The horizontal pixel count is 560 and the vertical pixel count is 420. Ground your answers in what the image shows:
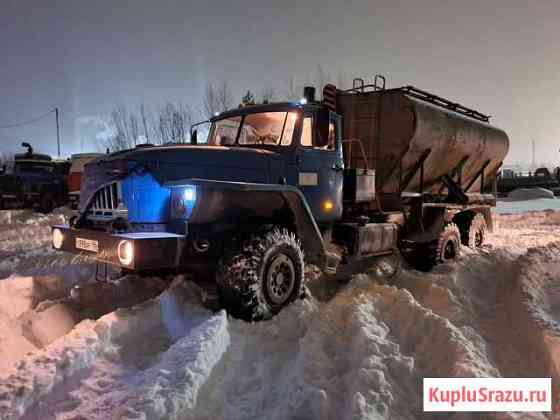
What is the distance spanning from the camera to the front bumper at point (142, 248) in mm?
4172

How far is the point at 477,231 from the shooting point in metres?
10.4

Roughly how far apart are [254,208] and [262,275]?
2.88ft

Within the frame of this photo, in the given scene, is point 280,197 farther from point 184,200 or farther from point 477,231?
point 477,231

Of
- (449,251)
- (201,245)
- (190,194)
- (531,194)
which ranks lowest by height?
(449,251)

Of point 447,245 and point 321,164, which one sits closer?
point 321,164

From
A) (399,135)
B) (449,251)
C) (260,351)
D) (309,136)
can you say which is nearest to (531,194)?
(449,251)

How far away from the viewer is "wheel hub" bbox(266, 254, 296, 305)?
503cm

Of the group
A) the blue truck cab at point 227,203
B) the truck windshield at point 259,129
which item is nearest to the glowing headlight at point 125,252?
the blue truck cab at point 227,203

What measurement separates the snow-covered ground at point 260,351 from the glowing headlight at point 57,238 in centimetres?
67

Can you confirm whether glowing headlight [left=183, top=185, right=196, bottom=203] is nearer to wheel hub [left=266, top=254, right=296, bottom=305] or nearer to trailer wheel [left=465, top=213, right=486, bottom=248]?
wheel hub [left=266, top=254, right=296, bottom=305]

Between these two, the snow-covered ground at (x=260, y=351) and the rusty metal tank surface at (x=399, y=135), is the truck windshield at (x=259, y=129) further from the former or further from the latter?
the snow-covered ground at (x=260, y=351)

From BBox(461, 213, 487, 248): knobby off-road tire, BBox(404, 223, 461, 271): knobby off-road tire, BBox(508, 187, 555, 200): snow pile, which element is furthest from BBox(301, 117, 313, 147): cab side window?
BBox(508, 187, 555, 200): snow pile

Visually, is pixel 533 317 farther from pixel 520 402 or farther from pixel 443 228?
pixel 443 228

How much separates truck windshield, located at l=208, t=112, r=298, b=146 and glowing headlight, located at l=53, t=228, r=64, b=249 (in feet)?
7.98
